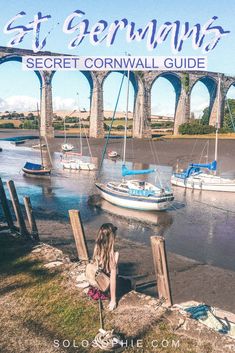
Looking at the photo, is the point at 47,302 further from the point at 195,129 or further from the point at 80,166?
the point at 195,129

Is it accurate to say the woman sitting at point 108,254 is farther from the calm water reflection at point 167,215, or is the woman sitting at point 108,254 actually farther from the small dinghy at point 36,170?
the small dinghy at point 36,170

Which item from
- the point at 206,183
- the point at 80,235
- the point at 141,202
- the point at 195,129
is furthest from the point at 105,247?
the point at 195,129

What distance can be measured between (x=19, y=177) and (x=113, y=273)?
31865 millimetres

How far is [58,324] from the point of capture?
798 centimetres

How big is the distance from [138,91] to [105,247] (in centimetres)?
6628

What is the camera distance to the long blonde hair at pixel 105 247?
8156mm

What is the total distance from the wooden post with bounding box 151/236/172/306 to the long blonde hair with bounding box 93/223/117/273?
4.09ft

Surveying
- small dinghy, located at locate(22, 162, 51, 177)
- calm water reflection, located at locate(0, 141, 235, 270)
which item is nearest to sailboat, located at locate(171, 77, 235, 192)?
calm water reflection, located at locate(0, 141, 235, 270)

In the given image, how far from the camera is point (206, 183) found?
33062 mm

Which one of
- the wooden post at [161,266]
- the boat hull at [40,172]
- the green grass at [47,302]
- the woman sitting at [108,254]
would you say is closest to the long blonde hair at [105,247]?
the woman sitting at [108,254]

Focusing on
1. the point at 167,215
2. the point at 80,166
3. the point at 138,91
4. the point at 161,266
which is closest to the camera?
the point at 161,266

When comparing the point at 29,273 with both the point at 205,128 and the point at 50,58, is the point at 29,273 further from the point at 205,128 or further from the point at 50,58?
the point at 205,128

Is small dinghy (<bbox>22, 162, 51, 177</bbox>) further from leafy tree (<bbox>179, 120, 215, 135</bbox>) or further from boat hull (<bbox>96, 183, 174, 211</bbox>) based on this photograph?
leafy tree (<bbox>179, 120, 215, 135</bbox>)

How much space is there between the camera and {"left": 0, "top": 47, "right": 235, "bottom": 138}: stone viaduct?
6600 centimetres
